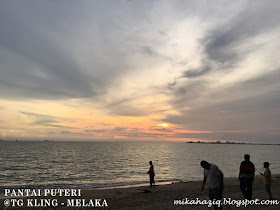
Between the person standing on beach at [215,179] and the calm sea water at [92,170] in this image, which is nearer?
the person standing on beach at [215,179]

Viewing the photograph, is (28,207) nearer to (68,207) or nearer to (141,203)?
(68,207)

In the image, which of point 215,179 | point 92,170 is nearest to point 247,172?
point 215,179

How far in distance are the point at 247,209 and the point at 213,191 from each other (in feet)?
10.5

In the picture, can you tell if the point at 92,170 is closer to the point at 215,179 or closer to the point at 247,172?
the point at 247,172

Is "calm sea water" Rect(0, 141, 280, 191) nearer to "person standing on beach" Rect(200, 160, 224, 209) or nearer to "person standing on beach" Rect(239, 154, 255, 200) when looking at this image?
"person standing on beach" Rect(239, 154, 255, 200)

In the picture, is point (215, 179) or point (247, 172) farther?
point (247, 172)

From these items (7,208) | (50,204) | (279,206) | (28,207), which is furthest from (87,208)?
(279,206)

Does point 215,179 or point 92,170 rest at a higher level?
point 215,179

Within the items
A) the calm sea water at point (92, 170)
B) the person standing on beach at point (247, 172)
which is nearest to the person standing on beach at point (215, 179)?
the person standing on beach at point (247, 172)

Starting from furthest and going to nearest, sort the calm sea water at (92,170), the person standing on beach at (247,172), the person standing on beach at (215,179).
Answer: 1. the calm sea water at (92,170)
2. the person standing on beach at (247,172)
3. the person standing on beach at (215,179)

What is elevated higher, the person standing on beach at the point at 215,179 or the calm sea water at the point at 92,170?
the person standing on beach at the point at 215,179

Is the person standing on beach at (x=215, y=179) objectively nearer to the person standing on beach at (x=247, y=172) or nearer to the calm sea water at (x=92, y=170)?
the person standing on beach at (x=247, y=172)

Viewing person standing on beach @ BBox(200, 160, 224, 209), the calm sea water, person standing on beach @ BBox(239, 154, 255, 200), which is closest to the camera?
person standing on beach @ BBox(200, 160, 224, 209)

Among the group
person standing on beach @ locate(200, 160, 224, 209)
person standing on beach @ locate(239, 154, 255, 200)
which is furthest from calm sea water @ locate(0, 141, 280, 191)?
person standing on beach @ locate(200, 160, 224, 209)
